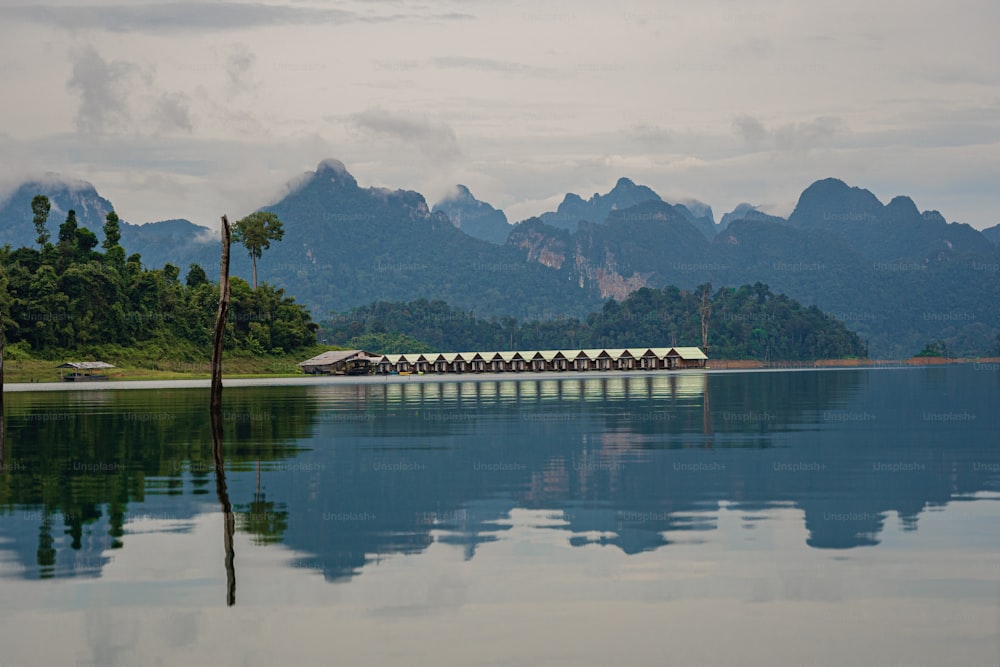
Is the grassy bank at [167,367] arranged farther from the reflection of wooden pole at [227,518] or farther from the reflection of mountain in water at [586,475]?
the reflection of wooden pole at [227,518]

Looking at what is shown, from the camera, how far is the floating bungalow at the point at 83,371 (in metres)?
138

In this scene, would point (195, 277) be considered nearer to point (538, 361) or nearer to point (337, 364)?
point (337, 364)

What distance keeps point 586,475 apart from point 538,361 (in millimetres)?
165783

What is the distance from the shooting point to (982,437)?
41.1 m

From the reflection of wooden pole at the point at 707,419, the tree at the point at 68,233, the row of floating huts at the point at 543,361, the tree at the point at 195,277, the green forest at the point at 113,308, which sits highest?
the tree at the point at 68,233

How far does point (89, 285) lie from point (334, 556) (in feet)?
503

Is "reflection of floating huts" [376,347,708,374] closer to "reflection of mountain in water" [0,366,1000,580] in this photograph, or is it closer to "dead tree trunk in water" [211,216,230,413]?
"reflection of mountain in water" [0,366,1000,580]

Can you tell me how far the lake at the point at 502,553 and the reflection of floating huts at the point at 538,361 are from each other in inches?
6099

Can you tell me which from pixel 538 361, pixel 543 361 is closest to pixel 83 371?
pixel 538 361

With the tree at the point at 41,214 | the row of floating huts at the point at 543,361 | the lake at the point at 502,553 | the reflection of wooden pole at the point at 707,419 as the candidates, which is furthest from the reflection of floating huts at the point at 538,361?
the lake at the point at 502,553

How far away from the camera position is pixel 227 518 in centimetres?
2192

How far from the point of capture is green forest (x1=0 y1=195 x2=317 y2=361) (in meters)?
152

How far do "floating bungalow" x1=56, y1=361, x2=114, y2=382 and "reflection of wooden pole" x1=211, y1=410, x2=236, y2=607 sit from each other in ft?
345

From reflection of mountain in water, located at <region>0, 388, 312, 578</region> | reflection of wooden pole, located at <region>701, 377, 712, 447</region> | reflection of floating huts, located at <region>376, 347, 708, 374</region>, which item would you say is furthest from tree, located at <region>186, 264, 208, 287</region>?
reflection of mountain in water, located at <region>0, 388, 312, 578</region>
